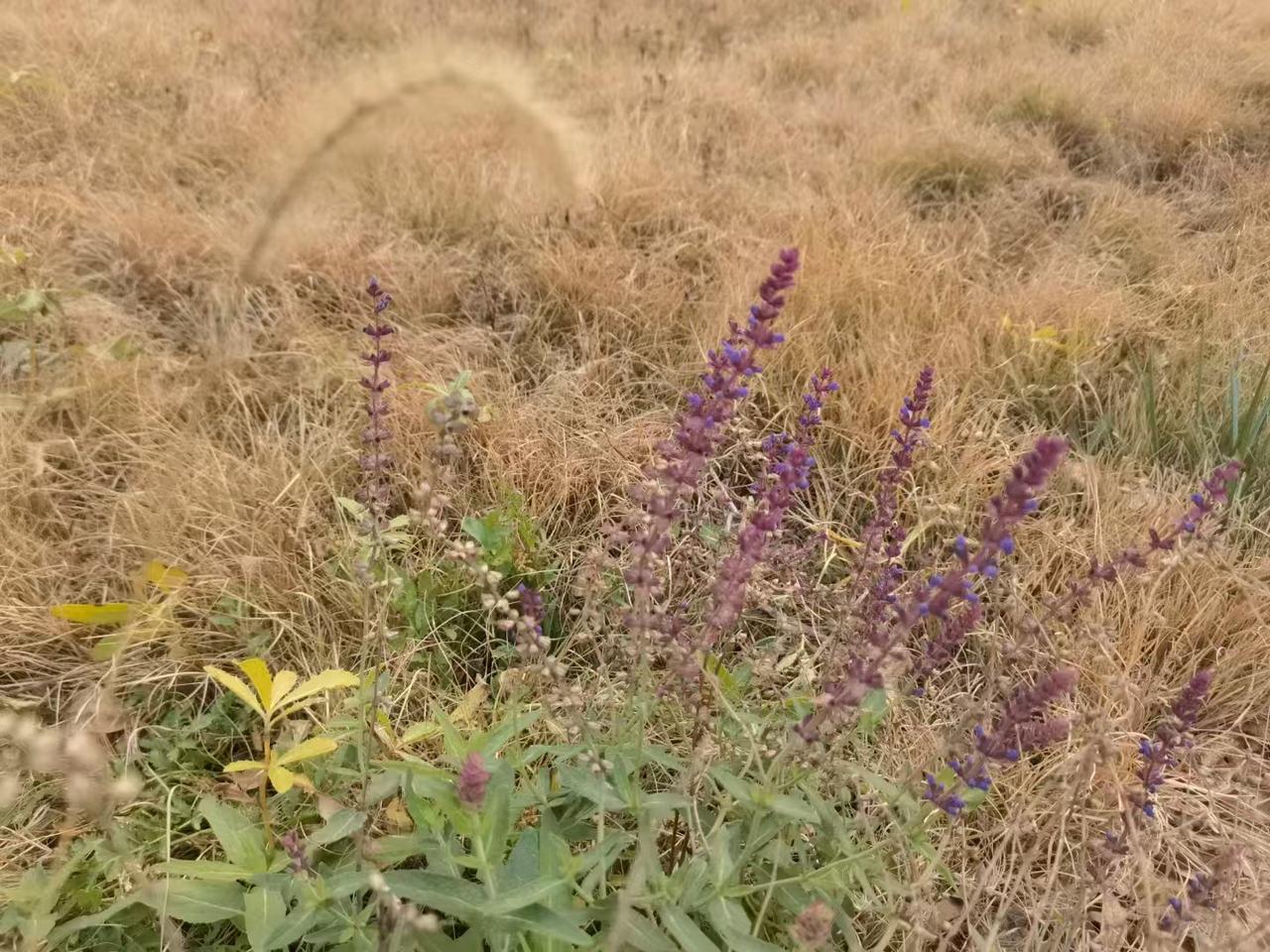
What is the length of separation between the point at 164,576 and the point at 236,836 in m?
0.73

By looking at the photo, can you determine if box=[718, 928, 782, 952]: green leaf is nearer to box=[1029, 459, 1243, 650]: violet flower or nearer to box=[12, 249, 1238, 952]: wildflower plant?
box=[12, 249, 1238, 952]: wildflower plant

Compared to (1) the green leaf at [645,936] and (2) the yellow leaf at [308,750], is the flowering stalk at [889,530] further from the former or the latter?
(2) the yellow leaf at [308,750]

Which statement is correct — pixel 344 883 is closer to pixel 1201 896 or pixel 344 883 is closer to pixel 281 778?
pixel 281 778

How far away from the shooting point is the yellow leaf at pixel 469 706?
1.62 metres

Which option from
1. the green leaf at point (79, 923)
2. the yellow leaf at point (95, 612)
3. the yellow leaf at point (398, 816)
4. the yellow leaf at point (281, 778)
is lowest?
the yellow leaf at point (398, 816)

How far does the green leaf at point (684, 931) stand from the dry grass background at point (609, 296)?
18.7 inches

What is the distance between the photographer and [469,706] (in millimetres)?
1630

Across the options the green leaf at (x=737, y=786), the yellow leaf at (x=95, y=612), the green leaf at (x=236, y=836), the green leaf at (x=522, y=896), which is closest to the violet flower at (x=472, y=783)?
the green leaf at (x=522, y=896)

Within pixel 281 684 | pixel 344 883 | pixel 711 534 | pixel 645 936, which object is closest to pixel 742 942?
pixel 645 936

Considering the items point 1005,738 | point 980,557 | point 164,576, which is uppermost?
point 980,557

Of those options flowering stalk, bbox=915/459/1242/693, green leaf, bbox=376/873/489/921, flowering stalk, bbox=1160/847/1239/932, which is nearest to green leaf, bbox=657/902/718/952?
green leaf, bbox=376/873/489/921

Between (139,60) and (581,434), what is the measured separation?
4.09 meters

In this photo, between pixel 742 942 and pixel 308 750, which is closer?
pixel 742 942

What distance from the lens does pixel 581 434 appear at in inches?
92.6
